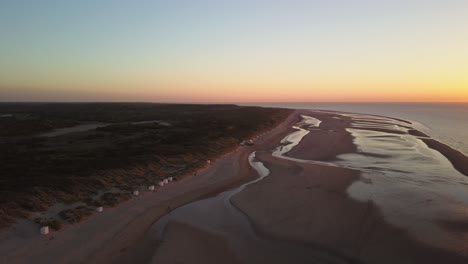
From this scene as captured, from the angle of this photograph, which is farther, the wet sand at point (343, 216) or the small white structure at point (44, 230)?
the small white structure at point (44, 230)

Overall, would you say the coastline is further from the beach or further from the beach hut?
the beach hut

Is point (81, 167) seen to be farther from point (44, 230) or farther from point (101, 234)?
point (101, 234)

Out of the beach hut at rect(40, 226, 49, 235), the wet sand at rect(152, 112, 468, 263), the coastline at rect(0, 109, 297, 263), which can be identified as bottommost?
the wet sand at rect(152, 112, 468, 263)

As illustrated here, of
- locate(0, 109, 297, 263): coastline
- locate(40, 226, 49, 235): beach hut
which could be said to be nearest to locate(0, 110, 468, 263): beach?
locate(0, 109, 297, 263): coastline

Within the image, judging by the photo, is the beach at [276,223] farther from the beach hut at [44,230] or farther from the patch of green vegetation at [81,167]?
the patch of green vegetation at [81,167]

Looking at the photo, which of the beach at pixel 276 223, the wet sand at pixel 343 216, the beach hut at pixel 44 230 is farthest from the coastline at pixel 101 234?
the wet sand at pixel 343 216

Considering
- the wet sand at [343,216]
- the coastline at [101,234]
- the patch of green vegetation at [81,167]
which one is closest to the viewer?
the coastline at [101,234]

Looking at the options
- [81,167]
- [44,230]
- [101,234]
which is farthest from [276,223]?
[81,167]

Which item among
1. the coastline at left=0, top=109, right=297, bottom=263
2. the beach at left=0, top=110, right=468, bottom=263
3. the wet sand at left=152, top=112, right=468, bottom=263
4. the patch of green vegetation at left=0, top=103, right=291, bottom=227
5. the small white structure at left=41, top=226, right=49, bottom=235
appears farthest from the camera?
the patch of green vegetation at left=0, top=103, right=291, bottom=227

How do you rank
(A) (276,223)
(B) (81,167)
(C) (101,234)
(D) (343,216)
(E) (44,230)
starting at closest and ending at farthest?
(E) (44,230)
(C) (101,234)
(A) (276,223)
(D) (343,216)
(B) (81,167)
